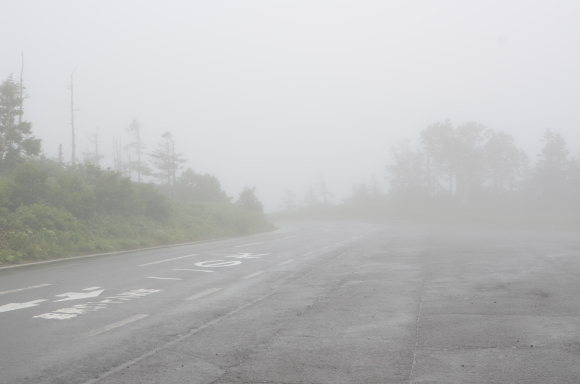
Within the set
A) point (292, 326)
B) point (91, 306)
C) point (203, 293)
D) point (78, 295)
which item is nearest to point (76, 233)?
point (78, 295)

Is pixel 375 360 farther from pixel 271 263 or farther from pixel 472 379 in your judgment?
pixel 271 263

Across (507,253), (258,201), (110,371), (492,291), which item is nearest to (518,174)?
(258,201)

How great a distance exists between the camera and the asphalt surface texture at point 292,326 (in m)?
4.62

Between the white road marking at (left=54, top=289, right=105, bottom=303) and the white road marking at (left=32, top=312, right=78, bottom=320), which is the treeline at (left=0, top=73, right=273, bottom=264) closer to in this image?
the white road marking at (left=54, top=289, right=105, bottom=303)

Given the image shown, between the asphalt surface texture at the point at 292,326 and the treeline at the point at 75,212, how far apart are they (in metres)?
4.90

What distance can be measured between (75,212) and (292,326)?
57.5 ft

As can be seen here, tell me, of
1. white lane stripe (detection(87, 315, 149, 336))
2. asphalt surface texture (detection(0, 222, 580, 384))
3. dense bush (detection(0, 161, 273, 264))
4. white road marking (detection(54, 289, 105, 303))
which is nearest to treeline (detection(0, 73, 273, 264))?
dense bush (detection(0, 161, 273, 264))

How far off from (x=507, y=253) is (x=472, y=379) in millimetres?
12706

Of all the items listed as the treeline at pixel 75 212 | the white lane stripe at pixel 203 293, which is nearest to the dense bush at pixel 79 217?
the treeline at pixel 75 212

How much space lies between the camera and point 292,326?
643 centimetres

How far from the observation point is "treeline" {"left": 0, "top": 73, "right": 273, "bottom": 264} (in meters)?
16.8

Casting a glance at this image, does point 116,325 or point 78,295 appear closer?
point 116,325

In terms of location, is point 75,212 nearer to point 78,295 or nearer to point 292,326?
point 78,295

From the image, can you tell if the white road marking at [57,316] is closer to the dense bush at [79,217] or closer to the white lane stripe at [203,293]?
the white lane stripe at [203,293]
